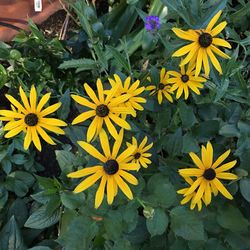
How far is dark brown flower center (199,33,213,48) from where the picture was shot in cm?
76

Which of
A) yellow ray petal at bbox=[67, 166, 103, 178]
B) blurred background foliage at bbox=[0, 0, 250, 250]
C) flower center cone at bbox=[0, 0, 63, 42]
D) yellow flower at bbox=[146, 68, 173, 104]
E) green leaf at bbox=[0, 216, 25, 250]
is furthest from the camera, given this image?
flower center cone at bbox=[0, 0, 63, 42]

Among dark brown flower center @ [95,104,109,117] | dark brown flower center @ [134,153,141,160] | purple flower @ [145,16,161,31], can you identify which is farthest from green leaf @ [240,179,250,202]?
purple flower @ [145,16,161,31]

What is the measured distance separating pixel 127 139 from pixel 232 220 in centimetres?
28

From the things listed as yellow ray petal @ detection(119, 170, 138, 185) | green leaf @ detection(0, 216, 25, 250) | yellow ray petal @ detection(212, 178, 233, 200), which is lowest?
green leaf @ detection(0, 216, 25, 250)

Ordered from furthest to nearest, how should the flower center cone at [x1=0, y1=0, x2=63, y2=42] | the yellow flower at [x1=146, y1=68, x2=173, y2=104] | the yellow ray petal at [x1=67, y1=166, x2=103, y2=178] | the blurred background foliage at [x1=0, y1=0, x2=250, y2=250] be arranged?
the flower center cone at [x1=0, y1=0, x2=63, y2=42]
the yellow flower at [x1=146, y1=68, x2=173, y2=104]
the blurred background foliage at [x1=0, y1=0, x2=250, y2=250]
the yellow ray petal at [x1=67, y1=166, x2=103, y2=178]

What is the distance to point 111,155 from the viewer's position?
756 mm

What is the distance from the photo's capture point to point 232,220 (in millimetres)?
837

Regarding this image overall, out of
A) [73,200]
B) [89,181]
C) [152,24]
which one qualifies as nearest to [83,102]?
[89,181]

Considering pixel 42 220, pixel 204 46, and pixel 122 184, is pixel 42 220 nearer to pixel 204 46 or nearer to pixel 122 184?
pixel 122 184

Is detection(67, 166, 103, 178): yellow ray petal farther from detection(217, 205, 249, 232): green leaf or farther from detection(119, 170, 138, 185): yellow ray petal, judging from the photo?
detection(217, 205, 249, 232): green leaf

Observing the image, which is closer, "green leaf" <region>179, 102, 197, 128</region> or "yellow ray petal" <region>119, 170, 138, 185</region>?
"yellow ray petal" <region>119, 170, 138, 185</region>

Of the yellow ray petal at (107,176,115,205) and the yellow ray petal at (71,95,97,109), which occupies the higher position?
the yellow ray petal at (71,95,97,109)

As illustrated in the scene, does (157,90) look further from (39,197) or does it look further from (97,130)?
(39,197)

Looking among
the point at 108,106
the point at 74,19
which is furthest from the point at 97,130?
the point at 74,19
